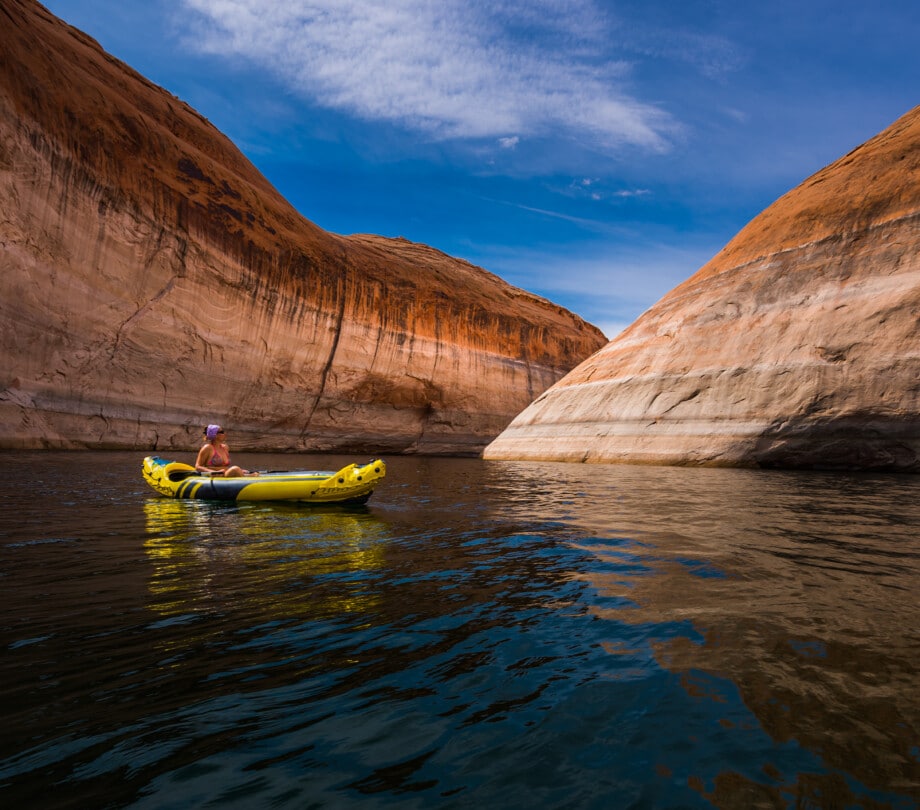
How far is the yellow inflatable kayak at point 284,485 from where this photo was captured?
321 inches

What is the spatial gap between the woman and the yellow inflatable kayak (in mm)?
331

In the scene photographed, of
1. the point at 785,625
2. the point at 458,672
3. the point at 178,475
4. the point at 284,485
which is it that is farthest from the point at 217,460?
the point at 785,625

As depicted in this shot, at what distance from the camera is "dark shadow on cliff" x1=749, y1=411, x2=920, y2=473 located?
14688 mm

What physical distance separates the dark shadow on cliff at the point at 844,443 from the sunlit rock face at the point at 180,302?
81.0ft

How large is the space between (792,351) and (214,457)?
652 inches

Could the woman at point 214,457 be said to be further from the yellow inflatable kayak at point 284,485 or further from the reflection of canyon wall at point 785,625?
the reflection of canyon wall at point 785,625

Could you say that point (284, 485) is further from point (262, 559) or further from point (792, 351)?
point (792, 351)

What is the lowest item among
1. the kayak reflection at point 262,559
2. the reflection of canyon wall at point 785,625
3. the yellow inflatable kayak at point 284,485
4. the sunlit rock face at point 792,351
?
the kayak reflection at point 262,559

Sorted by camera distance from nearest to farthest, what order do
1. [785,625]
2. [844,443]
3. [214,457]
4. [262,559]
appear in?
[785,625] < [262,559] < [214,457] < [844,443]

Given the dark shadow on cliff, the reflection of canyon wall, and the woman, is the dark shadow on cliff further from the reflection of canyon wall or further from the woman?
the woman

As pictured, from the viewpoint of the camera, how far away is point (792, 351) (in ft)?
54.5

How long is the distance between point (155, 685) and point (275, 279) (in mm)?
32053

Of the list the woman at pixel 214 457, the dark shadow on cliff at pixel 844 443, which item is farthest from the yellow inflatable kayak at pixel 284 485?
the dark shadow on cliff at pixel 844 443

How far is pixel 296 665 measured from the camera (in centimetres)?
266
